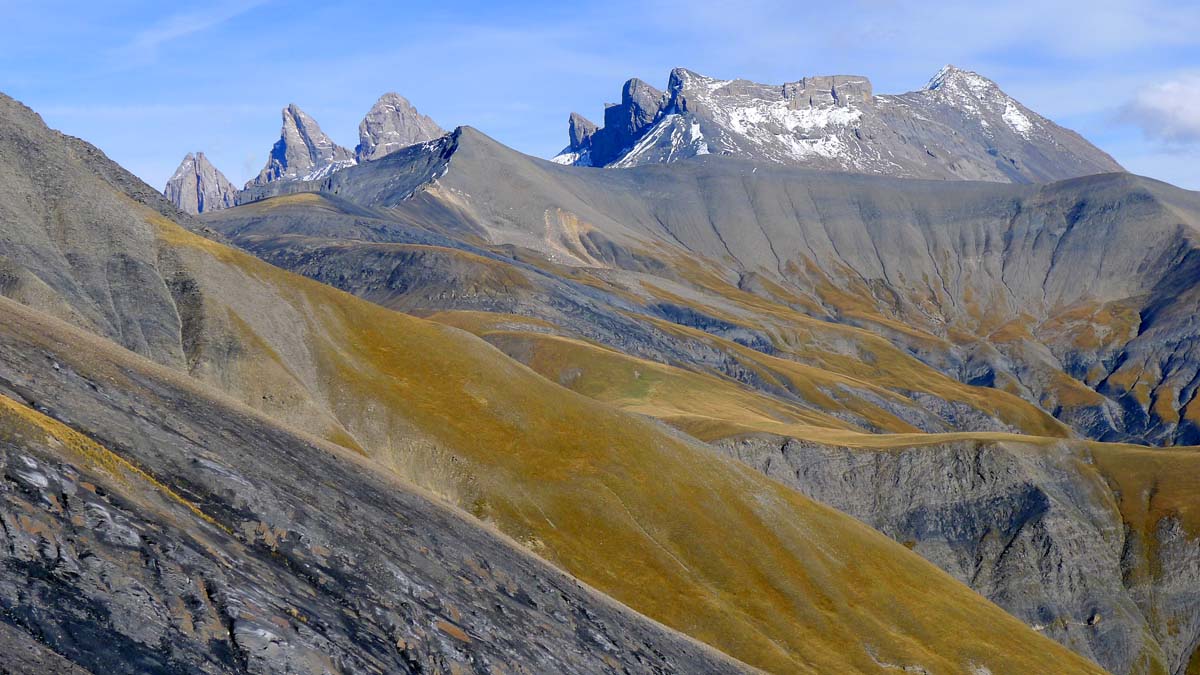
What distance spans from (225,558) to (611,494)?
197 ft

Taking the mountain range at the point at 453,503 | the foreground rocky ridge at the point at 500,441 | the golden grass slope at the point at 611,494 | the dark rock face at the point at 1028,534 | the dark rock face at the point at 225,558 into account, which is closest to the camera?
the dark rock face at the point at 225,558

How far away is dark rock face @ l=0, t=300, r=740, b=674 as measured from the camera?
2812 cm

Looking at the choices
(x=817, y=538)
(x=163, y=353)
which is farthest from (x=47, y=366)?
(x=817, y=538)

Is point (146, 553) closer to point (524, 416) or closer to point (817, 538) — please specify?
point (524, 416)

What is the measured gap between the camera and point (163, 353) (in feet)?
274

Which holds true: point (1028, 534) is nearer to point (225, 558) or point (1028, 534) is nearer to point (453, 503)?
point (453, 503)

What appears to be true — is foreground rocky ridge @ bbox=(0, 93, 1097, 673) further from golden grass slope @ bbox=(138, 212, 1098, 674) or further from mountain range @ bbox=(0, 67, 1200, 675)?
mountain range @ bbox=(0, 67, 1200, 675)

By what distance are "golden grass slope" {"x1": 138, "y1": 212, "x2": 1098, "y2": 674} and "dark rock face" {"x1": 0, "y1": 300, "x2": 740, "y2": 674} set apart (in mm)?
18454

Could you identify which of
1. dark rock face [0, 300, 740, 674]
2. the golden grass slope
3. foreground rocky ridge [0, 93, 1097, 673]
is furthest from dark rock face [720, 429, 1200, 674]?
dark rock face [0, 300, 740, 674]

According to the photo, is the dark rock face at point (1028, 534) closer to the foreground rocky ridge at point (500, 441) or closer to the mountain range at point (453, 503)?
the mountain range at point (453, 503)

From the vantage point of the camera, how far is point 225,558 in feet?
114

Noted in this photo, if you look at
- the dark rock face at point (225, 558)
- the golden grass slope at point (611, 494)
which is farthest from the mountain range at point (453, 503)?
the golden grass slope at point (611, 494)

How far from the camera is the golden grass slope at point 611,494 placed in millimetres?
83938

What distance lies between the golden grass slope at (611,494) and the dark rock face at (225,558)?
18454 mm
